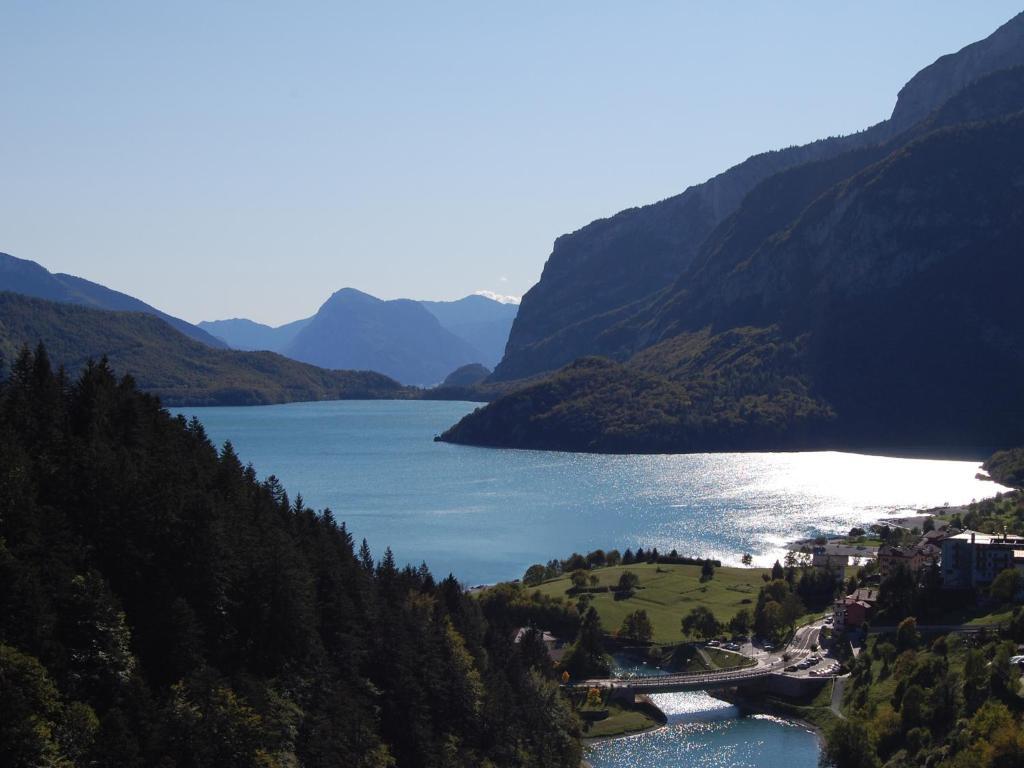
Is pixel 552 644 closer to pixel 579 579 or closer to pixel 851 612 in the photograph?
pixel 579 579

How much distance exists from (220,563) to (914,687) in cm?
3335

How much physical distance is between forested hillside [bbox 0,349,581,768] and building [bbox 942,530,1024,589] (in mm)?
28033

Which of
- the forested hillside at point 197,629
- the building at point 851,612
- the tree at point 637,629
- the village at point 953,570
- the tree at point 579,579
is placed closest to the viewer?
the forested hillside at point 197,629

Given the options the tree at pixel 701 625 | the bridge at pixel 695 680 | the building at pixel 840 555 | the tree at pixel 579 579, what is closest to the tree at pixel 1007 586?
the bridge at pixel 695 680

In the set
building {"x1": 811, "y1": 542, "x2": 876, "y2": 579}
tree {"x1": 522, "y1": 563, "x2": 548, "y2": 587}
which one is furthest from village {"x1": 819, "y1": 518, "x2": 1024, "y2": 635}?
tree {"x1": 522, "y1": 563, "x2": 548, "y2": 587}

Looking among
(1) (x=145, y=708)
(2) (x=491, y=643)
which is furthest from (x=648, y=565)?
(1) (x=145, y=708)

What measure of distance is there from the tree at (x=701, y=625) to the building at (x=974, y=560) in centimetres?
1494

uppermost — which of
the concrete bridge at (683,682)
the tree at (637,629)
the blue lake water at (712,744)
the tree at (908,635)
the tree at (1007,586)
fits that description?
the tree at (1007,586)

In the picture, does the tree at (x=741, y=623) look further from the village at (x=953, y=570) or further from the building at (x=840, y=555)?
the building at (x=840, y=555)

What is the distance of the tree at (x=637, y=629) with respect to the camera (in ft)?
260

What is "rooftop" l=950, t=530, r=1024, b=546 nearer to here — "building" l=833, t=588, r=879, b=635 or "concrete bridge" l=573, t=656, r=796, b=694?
"building" l=833, t=588, r=879, b=635

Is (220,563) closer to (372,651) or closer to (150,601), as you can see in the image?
(150,601)

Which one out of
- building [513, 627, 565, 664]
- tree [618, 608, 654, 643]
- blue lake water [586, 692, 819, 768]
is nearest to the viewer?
blue lake water [586, 692, 819, 768]

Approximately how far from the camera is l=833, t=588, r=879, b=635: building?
73000 millimetres
